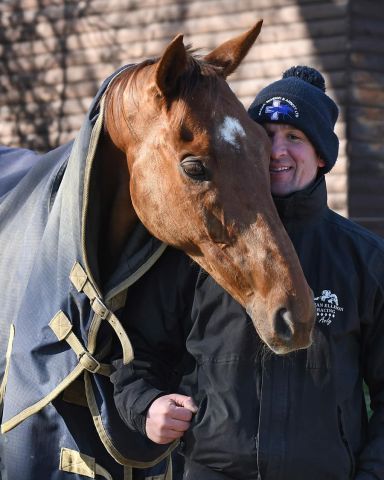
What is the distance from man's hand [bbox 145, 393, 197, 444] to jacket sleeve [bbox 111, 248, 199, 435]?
95mm

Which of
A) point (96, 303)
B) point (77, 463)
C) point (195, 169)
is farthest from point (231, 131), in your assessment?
point (77, 463)

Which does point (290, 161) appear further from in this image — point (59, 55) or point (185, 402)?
point (59, 55)

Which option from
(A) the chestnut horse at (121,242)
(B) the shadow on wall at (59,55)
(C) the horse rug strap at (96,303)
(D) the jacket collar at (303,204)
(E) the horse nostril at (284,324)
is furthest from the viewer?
(B) the shadow on wall at (59,55)

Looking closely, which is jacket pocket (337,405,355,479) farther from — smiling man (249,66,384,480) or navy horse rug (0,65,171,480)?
navy horse rug (0,65,171,480)

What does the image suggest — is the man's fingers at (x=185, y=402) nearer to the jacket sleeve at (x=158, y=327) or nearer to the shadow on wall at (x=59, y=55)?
the jacket sleeve at (x=158, y=327)

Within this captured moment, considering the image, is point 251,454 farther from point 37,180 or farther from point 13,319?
point 37,180

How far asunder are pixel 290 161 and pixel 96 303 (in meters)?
0.65

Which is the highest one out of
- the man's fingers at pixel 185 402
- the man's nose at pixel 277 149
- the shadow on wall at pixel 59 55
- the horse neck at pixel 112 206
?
the shadow on wall at pixel 59 55

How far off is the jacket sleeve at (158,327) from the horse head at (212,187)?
0.16 metres

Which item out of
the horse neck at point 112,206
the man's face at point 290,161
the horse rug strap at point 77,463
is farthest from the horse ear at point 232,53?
the horse rug strap at point 77,463

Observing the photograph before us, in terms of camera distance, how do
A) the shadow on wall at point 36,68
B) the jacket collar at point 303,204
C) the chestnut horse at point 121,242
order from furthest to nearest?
the shadow on wall at point 36,68 → the jacket collar at point 303,204 → the chestnut horse at point 121,242

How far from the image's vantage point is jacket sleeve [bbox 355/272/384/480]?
2115 millimetres

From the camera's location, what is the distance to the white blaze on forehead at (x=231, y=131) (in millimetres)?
2135

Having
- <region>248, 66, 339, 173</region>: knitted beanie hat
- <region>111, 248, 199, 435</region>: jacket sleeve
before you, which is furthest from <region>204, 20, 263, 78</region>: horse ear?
<region>111, 248, 199, 435</region>: jacket sleeve
